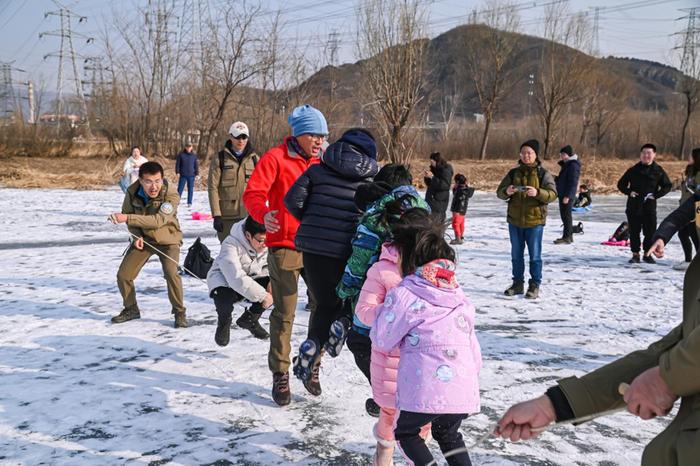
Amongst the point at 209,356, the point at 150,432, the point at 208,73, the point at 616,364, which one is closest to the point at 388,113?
the point at 208,73

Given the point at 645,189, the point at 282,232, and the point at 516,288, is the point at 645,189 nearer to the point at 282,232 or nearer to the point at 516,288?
the point at 516,288

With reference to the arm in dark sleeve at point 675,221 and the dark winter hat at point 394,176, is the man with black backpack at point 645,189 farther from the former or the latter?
the dark winter hat at point 394,176

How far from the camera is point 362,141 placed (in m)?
3.85

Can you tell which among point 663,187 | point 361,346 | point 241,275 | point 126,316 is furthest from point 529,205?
point 126,316

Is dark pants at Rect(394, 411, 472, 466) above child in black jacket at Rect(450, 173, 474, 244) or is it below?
below

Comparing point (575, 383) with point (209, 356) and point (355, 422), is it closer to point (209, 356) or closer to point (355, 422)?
point (355, 422)

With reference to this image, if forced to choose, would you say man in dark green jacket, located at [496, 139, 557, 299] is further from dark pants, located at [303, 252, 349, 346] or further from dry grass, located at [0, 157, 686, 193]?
dry grass, located at [0, 157, 686, 193]

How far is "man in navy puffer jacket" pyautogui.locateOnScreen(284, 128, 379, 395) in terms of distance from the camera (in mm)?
3805

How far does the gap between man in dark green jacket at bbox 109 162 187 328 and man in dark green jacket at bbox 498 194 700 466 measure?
15.8ft

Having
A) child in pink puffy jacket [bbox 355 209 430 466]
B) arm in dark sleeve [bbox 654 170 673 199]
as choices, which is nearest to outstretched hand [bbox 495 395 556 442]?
child in pink puffy jacket [bbox 355 209 430 466]

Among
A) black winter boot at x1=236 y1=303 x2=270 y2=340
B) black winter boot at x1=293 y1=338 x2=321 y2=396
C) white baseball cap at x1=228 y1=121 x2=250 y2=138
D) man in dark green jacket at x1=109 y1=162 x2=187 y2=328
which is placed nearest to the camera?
black winter boot at x1=293 y1=338 x2=321 y2=396

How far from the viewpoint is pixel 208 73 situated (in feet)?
95.5

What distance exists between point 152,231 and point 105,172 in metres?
23.1

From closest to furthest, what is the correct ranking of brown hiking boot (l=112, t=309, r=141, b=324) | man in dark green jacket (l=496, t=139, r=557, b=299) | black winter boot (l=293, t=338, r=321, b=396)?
1. black winter boot (l=293, t=338, r=321, b=396)
2. brown hiking boot (l=112, t=309, r=141, b=324)
3. man in dark green jacket (l=496, t=139, r=557, b=299)
